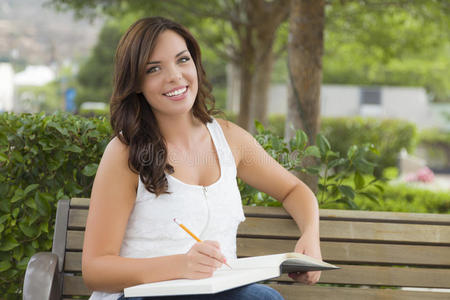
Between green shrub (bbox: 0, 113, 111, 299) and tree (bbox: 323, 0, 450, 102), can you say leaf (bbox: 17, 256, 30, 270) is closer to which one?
green shrub (bbox: 0, 113, 111, 299)

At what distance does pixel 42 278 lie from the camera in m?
1.99

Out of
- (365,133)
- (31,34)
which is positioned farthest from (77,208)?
(31,34)

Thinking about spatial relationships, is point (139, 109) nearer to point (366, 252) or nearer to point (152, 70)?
point (152, 70)

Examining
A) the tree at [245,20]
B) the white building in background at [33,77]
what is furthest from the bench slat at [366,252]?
the white building in background at [33,77]

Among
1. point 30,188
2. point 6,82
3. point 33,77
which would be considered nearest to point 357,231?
point 30,188

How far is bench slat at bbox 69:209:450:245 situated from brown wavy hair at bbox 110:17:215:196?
490mm

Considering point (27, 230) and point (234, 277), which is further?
point (27, 230)

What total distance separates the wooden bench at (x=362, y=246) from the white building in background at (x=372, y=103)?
20.6 metres

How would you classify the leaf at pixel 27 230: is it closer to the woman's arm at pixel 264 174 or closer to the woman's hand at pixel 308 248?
the woman's arm at pixel 264 174

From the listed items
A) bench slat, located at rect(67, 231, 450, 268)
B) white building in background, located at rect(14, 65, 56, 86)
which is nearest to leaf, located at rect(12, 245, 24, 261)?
bench slat, located at rect(67, 231, 450, 268)

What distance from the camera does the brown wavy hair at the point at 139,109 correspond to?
197 centimetres

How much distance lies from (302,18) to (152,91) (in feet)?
7.55

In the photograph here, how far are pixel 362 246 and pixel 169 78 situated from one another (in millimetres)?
1052

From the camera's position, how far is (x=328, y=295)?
2381mm
